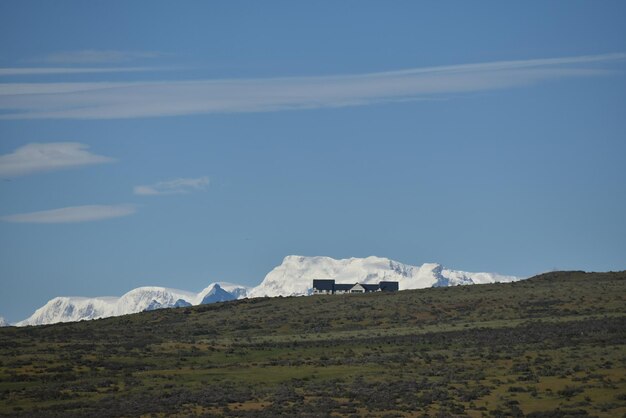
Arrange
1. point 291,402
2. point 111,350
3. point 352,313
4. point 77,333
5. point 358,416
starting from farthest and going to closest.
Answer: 1. point 352,313
2. point 77,333
3. point 111,350
4. point 291,402
5. point 358,416

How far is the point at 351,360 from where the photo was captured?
11525 cm

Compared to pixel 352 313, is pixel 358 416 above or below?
below

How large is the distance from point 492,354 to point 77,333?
2488 inches

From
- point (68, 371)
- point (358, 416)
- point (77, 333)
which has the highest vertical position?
point (77, 333)

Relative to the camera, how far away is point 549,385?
94.5m

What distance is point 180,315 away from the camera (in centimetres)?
18288

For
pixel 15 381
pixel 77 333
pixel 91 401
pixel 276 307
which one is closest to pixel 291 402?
pixel 91 401

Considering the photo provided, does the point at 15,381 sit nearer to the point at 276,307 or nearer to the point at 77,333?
the point at 77,333

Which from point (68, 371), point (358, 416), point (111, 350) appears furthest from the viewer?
point (111, 350)

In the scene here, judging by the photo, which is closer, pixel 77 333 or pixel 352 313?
pixel 77 333

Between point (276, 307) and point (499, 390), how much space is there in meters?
90.3

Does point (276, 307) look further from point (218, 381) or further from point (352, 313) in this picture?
point (218, 381)

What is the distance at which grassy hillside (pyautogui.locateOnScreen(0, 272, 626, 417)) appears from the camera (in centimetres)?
8975

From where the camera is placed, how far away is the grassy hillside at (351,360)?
8975 centimetres
